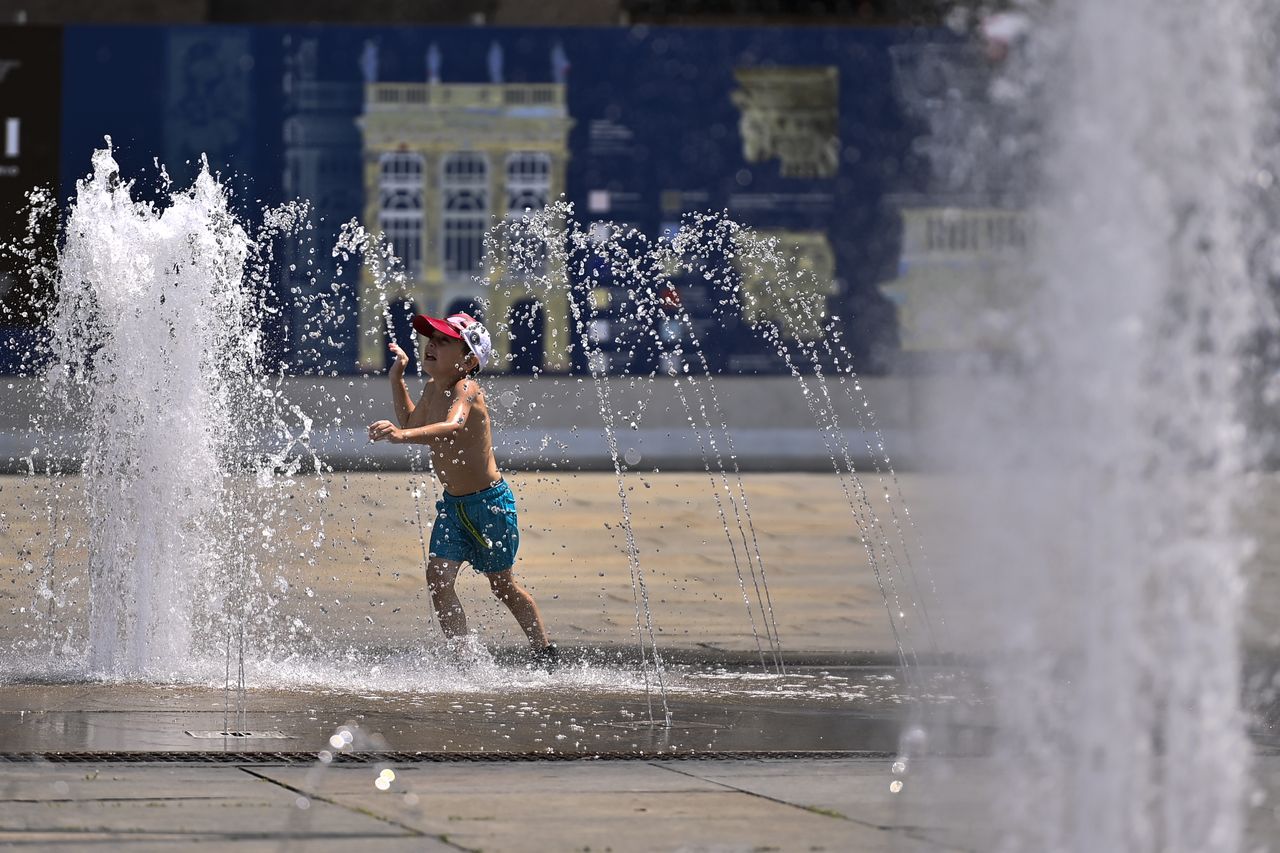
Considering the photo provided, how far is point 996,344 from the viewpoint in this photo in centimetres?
448

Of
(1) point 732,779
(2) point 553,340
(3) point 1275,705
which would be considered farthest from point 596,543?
(2) point 553,340

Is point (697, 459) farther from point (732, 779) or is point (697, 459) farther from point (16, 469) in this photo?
point (732, 779)

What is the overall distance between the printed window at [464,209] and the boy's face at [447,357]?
1838 cm

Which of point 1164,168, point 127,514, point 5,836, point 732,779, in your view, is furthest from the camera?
point 127,514

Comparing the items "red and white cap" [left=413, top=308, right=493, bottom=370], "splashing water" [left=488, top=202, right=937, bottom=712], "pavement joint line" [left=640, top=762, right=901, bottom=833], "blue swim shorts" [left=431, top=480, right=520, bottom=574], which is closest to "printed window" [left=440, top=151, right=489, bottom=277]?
"splashing water" [left=488, top=202, right=937, bottom=712]

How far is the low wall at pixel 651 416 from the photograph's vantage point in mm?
24922

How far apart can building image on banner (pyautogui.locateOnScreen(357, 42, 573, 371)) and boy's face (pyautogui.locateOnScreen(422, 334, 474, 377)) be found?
58.9 ft

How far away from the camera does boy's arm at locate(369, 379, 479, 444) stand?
289 inches

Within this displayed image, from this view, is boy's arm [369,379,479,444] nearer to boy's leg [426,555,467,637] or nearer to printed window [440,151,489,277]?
boy's leg [426,555,467,637]

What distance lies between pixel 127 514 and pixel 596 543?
6518 mm

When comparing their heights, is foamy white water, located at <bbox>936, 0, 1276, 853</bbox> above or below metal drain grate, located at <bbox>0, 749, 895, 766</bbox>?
above

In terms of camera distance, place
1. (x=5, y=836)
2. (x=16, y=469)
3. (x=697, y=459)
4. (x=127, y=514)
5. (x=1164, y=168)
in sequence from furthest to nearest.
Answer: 1. (x=697, y=459)
2. (x=16, y=469)
3. (x=127, y=514)
4. (x=5, y=836)
5. (x=1164, y=168)

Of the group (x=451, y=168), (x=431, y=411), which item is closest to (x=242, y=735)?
(x=431, y=411)

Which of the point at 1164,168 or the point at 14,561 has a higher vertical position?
the point at 1164,168
